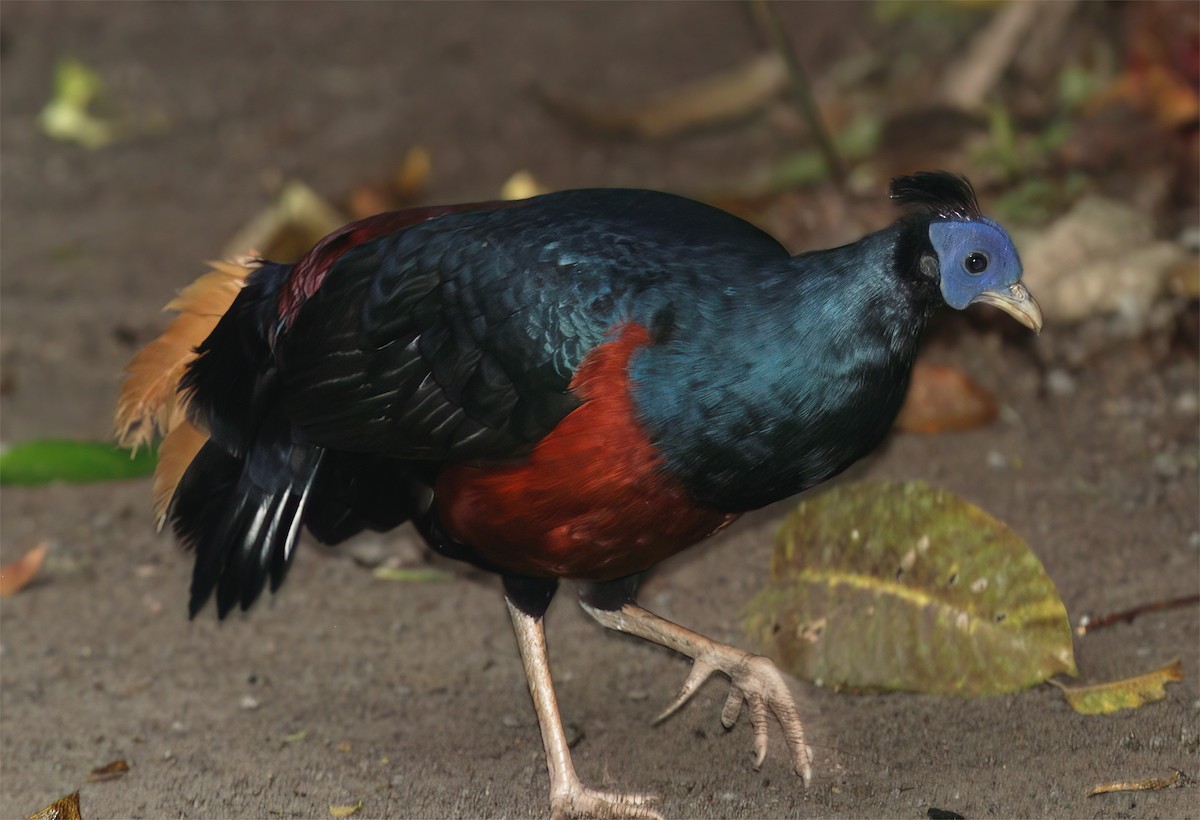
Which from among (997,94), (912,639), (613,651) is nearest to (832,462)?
(912,639)

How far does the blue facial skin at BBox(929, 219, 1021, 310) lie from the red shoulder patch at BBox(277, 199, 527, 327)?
1.02 metres

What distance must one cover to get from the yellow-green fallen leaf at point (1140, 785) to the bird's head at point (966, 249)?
0.92m

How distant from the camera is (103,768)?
3.45 meters

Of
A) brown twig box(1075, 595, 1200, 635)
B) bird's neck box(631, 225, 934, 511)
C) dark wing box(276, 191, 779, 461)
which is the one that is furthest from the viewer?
brown twig box(1075, 595, 1200, 635)

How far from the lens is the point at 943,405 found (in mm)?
4570

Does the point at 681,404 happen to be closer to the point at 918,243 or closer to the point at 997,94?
the point at 918,243

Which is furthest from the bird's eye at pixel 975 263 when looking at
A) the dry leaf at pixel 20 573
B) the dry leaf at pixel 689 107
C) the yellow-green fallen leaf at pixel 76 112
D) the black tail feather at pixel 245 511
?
the yellow-green fallen leaf at pixel 76 112

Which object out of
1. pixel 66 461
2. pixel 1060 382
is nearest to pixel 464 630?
pixel 66 461

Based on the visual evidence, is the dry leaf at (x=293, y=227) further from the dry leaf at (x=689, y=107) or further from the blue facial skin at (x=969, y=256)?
the blue facial skin at (x=969, y=256)

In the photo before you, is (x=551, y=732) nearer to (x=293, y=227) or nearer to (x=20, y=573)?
(x=20, y=573)

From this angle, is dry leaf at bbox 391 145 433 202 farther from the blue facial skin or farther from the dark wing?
the blue facial skin

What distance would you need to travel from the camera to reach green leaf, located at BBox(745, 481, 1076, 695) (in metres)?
3.39

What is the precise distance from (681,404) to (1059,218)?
8.40 feet

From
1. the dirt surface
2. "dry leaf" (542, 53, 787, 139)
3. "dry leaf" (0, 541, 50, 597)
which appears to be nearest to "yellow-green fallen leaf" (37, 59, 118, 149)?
the dirt surface
